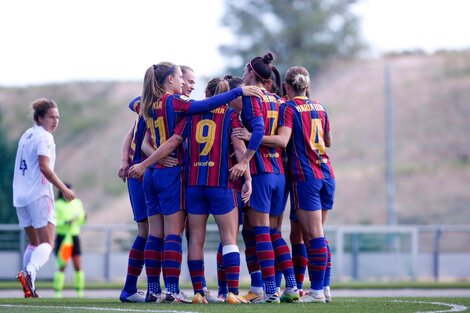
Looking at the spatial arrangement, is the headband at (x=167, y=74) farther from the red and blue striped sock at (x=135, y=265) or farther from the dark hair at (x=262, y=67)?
the red and blue striped sock at (x=135, y=265)

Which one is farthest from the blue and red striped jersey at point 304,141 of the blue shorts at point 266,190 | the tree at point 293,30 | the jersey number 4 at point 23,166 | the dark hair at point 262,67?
the tree at point 293,30

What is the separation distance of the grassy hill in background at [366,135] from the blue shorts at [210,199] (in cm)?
2793

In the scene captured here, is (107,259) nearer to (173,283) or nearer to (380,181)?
(173,283)

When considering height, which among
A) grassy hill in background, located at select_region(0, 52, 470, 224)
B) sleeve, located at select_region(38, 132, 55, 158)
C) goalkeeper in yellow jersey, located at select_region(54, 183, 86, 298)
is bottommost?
goalkeeper in yellow jersey, located at select_region(54, 183, 86, 298)

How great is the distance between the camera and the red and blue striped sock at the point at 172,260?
9586 mm

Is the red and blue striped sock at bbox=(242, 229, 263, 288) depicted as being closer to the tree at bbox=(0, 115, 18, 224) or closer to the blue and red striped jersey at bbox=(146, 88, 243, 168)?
the blue and red striped jersey at bbox=(146, 88, 243, 168)

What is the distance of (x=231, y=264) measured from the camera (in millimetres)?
9555

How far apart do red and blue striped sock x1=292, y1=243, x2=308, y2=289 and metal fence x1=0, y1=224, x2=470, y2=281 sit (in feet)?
40.5

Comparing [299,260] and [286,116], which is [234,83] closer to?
[286,116]

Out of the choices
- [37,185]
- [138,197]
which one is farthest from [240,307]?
[37,185]

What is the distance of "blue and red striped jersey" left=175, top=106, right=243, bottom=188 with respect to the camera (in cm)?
945

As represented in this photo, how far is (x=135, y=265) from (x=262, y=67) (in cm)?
236

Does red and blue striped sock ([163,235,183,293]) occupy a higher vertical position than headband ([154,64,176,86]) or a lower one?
lower

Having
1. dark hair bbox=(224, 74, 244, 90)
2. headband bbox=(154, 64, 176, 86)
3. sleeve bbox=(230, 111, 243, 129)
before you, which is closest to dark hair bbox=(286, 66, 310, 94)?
dark hair bbox=(224, 74, 244, 90)
